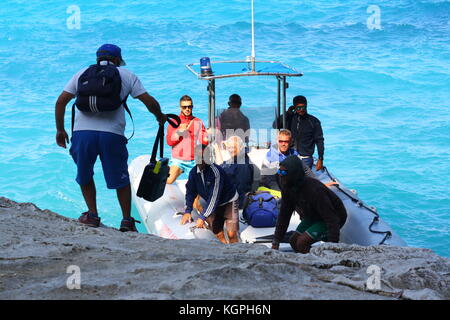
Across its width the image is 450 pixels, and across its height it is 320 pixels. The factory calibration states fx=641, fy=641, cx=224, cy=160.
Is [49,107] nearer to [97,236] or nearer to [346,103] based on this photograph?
[346,103]

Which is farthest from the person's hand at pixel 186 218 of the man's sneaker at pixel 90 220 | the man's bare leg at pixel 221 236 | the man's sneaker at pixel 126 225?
the man's sneaker at pixel 90 220

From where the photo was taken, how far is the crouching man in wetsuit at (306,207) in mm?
5074

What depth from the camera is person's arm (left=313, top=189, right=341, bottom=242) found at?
16.7ft

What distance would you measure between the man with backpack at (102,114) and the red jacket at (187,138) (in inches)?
118

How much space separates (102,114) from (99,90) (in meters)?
0.21

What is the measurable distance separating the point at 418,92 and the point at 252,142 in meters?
12.1

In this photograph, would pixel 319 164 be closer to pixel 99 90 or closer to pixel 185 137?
pixel 185 137

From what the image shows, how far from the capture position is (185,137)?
775cm

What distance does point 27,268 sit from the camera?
10.9 feet

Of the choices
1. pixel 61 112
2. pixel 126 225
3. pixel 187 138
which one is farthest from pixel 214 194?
pixel 61 112

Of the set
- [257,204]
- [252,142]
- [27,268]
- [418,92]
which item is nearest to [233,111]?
[252,142]

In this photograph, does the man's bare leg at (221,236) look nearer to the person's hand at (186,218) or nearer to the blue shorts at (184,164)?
the person's hand at (186,218)

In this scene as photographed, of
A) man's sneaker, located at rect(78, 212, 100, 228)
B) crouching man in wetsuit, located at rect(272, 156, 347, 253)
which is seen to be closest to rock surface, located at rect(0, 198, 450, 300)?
man's sneaker, located at rect(78, 212, 100, 228)

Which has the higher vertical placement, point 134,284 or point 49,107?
point 134,284
